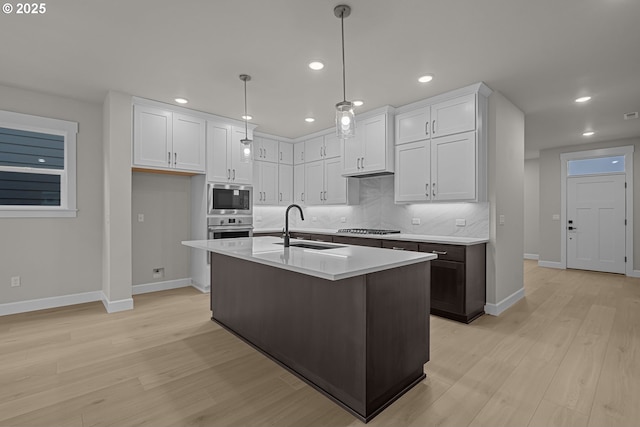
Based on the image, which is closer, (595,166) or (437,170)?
(437,170)

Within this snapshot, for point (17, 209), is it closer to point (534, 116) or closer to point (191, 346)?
point (191, 346)

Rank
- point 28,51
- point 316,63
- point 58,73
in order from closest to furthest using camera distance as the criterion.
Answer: point 28,51
point 316,63
point 58,73

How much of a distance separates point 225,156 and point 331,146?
1.80 meters

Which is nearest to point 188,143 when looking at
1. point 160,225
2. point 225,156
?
point 225,156

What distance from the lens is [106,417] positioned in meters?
1.89

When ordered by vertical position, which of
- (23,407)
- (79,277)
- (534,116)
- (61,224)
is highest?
(534,116)

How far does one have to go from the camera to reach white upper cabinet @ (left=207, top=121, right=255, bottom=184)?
15.9 feet

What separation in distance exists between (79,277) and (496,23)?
5449mm

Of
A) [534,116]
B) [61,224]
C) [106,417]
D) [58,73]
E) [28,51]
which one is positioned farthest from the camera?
[534,116]

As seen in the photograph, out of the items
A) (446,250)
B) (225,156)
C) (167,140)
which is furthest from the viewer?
(225,156)

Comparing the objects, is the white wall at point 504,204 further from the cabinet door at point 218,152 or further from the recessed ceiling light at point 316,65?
the cabinet door at point 218,152

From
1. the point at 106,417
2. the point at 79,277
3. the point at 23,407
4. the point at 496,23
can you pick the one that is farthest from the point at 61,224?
the point at 496,23

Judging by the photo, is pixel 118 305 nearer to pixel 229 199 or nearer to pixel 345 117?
pixel 229 199

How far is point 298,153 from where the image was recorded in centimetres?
623
